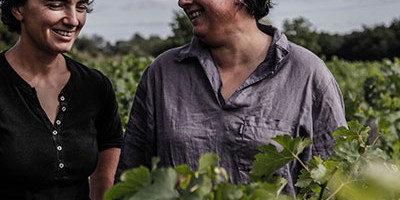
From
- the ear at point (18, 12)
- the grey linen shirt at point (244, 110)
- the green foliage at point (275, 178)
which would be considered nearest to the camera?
the green foliage at point (275, 178)

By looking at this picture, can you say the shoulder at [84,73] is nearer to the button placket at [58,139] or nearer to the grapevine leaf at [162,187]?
the button placket at [58,139]

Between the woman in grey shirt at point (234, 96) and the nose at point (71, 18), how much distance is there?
0.35m

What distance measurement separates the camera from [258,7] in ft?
9.80

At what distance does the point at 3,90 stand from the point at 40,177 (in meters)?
0.36

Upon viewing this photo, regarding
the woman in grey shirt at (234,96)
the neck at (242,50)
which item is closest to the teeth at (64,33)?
the woman in grey shirt at (234,96)

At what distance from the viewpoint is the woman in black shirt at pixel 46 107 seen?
9.55 feet

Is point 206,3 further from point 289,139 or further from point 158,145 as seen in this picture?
point 289,139

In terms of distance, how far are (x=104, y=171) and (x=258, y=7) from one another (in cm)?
96

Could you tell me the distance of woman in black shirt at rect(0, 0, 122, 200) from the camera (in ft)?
9.55

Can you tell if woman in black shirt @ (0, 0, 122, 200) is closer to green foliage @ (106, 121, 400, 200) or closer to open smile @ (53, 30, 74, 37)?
Answer: open smile @ (53, 30, 74, 37)

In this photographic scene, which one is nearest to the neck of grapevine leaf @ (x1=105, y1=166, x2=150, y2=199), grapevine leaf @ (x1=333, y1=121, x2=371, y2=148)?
grapevine leaf @ (x1=333, y1=121, x2=371, y2=148)

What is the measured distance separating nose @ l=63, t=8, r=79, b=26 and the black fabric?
0.26m

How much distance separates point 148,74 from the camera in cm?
302

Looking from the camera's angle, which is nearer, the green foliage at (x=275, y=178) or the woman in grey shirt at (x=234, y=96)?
the green foliage at (x=275, y=178)
